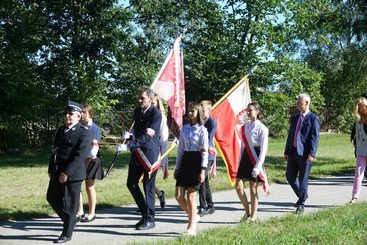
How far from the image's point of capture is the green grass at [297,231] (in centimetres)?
610

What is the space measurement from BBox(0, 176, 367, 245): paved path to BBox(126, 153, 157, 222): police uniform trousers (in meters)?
0.28

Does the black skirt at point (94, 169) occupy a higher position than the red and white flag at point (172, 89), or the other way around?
the red and white flag at point (172, 89)

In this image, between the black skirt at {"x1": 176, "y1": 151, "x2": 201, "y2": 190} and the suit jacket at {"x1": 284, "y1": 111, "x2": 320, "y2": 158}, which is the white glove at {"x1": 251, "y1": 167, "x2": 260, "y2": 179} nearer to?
the black skirt at {"x1": 176, "y1": 151, "x2": 201, "y2": 190}

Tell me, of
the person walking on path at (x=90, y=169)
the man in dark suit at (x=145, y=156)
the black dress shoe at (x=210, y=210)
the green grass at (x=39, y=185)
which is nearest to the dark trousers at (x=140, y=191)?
the man in dark suit at (x=145, y=156)

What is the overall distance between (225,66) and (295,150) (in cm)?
1251

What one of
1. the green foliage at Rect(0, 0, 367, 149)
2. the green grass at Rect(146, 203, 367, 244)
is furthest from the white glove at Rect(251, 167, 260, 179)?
the green foliage at Rect(0, 0, 367, 149)

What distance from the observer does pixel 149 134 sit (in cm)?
730

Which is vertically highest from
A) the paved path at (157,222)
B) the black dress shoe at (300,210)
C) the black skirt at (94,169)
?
the black skirt at (94,169)

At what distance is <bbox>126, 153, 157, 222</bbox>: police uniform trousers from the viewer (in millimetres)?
7410

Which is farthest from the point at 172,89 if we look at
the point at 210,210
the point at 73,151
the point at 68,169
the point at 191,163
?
the point at 68,169

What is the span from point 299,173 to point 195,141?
107 inches

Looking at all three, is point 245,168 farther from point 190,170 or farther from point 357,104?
point 357,104

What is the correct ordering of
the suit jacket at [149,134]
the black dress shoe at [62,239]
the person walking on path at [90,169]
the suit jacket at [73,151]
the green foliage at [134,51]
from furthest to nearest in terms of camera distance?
the green foliage at [134,51]
the person walking on path at [90,169]
the suit jacket at [149,134]
the suit jacket at [73,151]
the black dress shoe at [62,239]

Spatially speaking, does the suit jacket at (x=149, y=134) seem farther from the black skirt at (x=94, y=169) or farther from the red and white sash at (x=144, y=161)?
the black skirt at (x=94, y=169)
